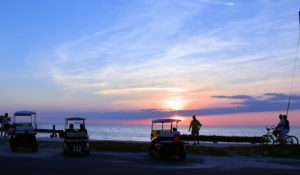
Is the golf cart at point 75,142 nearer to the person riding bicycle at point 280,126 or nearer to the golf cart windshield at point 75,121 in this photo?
the golf cart windshield at point 75,121

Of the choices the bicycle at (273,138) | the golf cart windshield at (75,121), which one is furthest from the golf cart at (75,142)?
the bicycle at (273,138)

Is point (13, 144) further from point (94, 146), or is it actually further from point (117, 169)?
point (117, 169)

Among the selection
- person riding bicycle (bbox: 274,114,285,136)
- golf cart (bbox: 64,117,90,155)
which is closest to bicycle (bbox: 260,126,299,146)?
person riding bicycle (bbox: 274,114,285,136)

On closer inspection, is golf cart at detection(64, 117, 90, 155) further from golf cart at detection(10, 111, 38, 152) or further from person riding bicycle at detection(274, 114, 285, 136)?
person riding bicycle at detection(274, 114, 285, 136)

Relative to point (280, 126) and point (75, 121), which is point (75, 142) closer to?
point (75, 121)

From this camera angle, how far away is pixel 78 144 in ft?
70.5

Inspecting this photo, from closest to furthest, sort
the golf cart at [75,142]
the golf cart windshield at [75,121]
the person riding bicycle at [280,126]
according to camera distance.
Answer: the golf cart at [75,142] < the golf cart windshield at [75,121] < the person riding bicycle at [280,126]

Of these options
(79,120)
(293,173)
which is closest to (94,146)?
(79,120)

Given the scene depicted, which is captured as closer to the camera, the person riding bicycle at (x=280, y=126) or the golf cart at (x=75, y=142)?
the golf cart at (x=75, y=142)

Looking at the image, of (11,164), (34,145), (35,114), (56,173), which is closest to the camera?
(56,173)

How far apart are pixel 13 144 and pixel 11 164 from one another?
7313 millimetres

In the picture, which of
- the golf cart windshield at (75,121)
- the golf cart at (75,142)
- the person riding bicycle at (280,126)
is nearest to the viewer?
the golf cart at (75,142)

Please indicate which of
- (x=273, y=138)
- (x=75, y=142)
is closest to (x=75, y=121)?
(x=75, y=142)

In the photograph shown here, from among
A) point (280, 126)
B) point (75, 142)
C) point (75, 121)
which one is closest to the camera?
point (75, 142)
